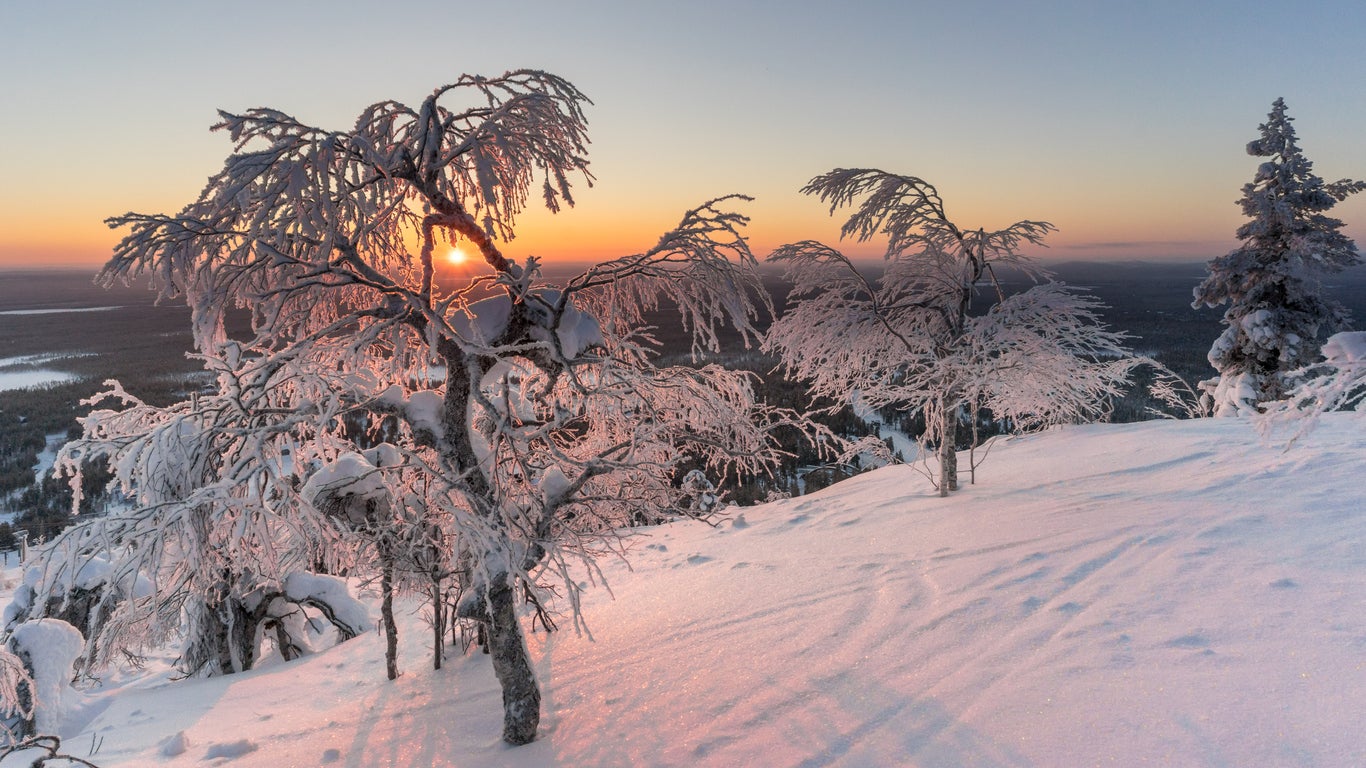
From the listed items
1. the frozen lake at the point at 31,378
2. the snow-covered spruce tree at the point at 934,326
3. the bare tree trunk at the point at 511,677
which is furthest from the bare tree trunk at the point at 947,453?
the frozen lake at the point at 31,378

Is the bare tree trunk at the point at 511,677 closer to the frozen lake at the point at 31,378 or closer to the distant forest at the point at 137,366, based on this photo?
the distant forest at the point at 137,366

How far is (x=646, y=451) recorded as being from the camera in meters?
5.67

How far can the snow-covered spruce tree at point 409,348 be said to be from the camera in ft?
11.7

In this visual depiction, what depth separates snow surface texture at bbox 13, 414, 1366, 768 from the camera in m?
3.77

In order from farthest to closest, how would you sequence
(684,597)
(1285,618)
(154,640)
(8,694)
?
(154,640) → (684,597) → (1285,618) → (8,694)

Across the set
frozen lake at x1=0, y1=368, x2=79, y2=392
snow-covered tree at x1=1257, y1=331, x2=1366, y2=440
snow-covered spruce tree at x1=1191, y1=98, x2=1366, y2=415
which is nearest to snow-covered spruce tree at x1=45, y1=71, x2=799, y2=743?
snow-covered tree at x1=1257, y1=331, x2=1366, y2=440

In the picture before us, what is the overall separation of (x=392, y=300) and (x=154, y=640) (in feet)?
30.8

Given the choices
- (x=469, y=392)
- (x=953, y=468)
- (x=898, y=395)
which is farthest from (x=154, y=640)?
(x=953, y=468)

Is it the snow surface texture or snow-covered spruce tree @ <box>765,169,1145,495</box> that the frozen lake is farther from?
snow-covered spruce tree @ <box>765,169,1145,495</box>

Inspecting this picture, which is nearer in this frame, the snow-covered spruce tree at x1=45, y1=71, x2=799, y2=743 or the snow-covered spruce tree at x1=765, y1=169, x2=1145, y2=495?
the snow-covered spruce tree at x1=45, y1=71, x2=799, y2=743

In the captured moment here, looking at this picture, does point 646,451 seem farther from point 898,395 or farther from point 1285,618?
point 898,395

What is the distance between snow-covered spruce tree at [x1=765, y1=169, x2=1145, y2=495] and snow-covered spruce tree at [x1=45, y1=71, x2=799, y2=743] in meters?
4.82

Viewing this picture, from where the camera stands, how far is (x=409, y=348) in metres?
5.27

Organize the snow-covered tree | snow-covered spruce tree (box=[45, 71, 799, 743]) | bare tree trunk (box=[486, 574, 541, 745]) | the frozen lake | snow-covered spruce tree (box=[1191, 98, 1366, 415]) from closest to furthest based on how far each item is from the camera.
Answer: the snow-covered tree → snow-covered spruce tree (box=[45, 71, 799, 743]) → bare tree trunk (box=[486, 574, 541, 745]) → snow-covered spruce tree (box=[1191, 98, 1366, 415]) → the frozen lake
